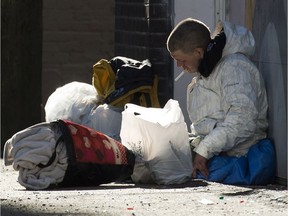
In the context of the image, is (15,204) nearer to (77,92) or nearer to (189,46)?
(189,46)

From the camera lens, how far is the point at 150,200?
291 inches

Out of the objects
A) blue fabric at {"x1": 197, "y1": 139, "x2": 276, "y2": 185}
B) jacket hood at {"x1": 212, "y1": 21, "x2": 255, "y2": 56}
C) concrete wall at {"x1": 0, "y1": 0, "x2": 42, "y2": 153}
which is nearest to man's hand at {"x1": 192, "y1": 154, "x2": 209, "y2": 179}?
blue fabric at {"x1": 197, "y1": 139, "x2": 276, "y2": 185}

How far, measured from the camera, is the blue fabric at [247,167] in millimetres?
8000

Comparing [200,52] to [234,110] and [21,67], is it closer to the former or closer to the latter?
[234,110]

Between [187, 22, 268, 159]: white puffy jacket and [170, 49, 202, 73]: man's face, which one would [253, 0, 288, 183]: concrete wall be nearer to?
[187, 22, 268, 159]: white puffy jacket

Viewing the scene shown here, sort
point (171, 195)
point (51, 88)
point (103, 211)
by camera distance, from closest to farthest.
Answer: point (103, 211)
point (171, 195)
point (51, 88)

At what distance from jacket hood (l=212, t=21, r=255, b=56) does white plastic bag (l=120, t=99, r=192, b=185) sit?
1.84ft

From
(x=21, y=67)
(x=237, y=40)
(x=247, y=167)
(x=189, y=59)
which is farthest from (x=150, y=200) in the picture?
(x=21, y=67)

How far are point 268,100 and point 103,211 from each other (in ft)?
5.87

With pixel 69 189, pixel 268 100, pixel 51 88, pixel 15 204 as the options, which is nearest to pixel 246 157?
pixel 268 100

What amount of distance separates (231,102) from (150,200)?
1013mm

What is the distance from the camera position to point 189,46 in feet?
26.7

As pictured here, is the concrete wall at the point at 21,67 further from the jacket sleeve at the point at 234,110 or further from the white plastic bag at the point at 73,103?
the jacket sleeve at the point at 234,110

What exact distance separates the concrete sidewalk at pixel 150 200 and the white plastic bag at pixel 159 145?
0.11 metres
